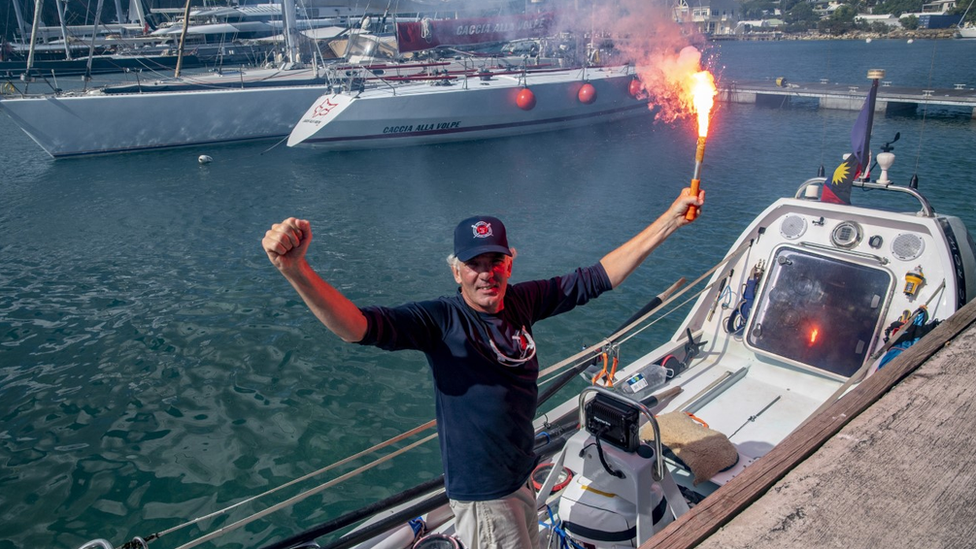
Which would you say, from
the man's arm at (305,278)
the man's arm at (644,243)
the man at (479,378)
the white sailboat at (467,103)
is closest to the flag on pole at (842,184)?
the man's arm at (644,243)

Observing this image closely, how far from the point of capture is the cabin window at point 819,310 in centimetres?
655

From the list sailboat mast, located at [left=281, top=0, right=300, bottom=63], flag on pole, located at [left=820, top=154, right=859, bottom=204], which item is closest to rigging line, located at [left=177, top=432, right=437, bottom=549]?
flag on pole, located at [left=820, top=154, right=859, bottom=204]

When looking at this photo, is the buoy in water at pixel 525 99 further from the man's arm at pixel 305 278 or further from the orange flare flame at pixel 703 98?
the man's arm at pixel 305 278

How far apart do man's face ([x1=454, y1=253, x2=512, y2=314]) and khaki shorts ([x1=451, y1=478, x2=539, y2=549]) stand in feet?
3.11

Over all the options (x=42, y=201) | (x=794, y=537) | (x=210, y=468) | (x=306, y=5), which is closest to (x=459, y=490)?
(x=794, y=537)

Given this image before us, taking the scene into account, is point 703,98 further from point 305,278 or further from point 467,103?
point 467,103

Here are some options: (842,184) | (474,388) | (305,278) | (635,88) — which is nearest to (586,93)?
(635,88)

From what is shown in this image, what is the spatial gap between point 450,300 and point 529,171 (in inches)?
855

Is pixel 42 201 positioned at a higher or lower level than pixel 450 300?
lower

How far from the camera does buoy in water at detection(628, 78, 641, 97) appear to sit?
32406 millimetres

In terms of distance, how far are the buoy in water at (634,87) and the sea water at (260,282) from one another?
349 centimetres

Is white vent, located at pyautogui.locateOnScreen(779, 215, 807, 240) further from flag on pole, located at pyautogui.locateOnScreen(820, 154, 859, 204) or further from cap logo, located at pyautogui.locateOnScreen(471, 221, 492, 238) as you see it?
cap logo, located at pyautogui.locateOnScreen(471, 221, 492, 238)

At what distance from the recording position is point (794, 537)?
6.99 feet

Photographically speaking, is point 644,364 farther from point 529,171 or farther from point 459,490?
point 529,171
